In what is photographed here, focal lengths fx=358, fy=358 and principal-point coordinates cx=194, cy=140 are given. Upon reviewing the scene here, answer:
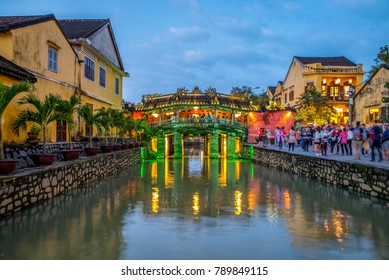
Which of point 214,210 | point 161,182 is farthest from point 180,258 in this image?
point 161,182

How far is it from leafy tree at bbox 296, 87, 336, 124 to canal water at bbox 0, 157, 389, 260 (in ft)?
81.3

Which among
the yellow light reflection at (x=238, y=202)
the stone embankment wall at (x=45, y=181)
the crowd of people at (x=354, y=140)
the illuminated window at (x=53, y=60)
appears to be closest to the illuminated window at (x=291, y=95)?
the crowd of people at (x=354, y=140)

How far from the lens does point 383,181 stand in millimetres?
10203

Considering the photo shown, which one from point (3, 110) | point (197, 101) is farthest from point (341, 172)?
point (197, 101)

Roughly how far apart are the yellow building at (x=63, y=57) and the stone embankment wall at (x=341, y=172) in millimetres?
10398

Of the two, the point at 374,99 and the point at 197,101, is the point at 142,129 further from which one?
the point at 374,99

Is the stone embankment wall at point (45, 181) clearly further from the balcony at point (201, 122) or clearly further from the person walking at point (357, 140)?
the balcony at point (201, 122)

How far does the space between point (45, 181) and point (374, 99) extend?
77.3ft

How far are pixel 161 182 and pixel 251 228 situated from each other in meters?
8.28

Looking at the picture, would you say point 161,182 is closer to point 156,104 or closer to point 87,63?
point 87,63

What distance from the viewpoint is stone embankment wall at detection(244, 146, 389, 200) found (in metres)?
10.4

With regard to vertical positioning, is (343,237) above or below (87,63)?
below

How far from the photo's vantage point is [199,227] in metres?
7.23

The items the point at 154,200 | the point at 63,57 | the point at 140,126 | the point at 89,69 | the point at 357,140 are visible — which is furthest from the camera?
the point at 140,126
